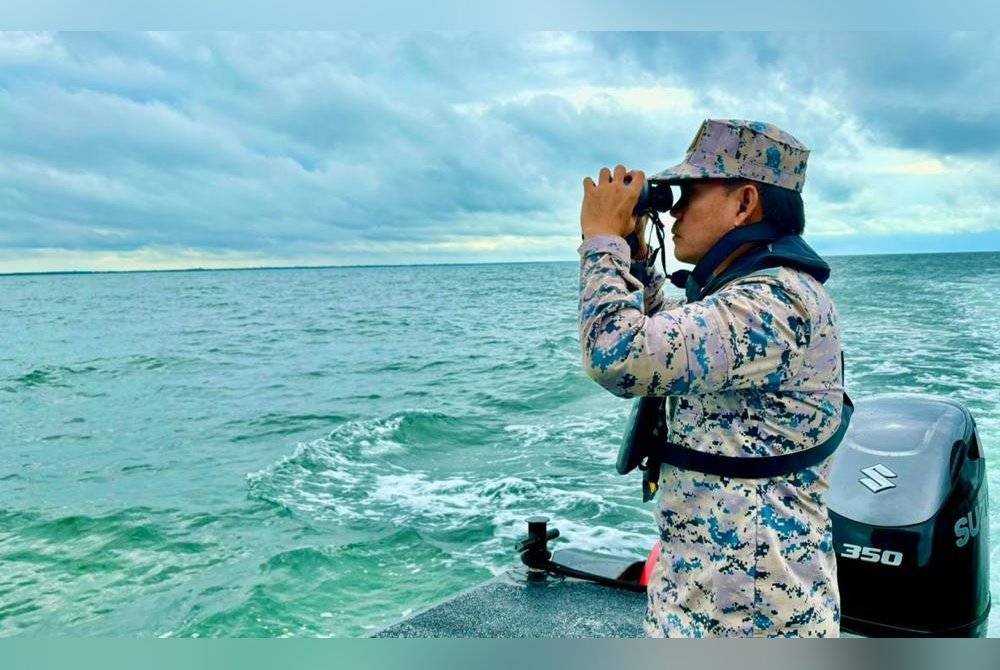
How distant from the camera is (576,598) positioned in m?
2.61

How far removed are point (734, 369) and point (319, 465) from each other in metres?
6.64

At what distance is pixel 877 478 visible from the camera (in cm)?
246

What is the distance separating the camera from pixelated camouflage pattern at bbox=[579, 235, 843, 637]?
3.53 feet

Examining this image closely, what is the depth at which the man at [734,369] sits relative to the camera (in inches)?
42.6

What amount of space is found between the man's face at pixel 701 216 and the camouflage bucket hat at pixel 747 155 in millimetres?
27

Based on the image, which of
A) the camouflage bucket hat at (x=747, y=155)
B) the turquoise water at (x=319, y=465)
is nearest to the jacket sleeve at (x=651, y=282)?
the camouflage bucket hat at (x=747, y=155)

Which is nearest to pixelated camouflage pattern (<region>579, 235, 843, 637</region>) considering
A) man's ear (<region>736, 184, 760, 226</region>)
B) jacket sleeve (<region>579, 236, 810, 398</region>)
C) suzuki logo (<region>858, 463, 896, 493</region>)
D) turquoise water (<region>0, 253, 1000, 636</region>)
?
jacket sleeve (<region>579, 236, 810, 398</region>)

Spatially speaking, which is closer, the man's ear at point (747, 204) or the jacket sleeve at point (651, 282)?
the man's ear at point (747, 204)

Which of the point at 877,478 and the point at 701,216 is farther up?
the point at 701,216

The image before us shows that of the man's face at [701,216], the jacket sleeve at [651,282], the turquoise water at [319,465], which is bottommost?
the turquoise water at [319,465]

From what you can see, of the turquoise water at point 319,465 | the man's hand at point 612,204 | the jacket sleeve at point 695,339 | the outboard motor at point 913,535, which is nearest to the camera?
the jacket sleeve at point 695,339

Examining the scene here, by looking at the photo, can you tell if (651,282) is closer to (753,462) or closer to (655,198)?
(655,198)

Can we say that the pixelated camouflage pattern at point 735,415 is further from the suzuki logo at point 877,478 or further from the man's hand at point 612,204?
the suzuki logo at point 877,478

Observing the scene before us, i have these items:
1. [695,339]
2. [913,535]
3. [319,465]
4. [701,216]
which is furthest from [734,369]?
[319,465]
